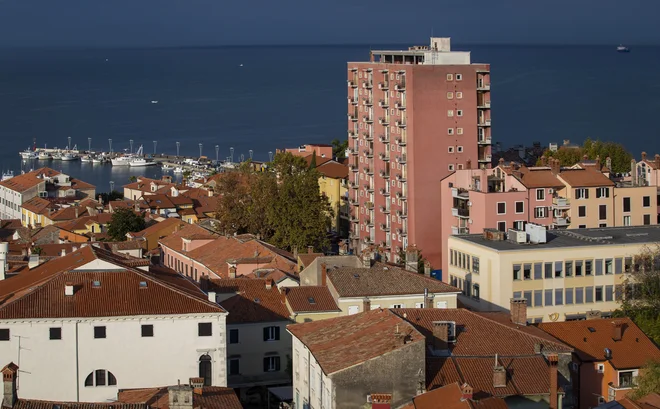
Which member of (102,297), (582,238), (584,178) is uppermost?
(584,178)

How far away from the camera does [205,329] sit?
28.5 meters

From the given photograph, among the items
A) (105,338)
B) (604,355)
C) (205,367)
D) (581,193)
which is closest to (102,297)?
(105,338)

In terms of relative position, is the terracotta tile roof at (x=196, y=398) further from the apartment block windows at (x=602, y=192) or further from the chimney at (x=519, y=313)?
the apartment block windows at (x=602, y=192)

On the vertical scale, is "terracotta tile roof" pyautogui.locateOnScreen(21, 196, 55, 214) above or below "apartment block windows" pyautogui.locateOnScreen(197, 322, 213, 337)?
above

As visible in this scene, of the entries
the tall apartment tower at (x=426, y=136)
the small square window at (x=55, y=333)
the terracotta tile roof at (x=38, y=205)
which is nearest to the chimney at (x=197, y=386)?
the small square window at (x=55, y=333)

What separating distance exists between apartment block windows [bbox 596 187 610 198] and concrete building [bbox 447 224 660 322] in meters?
9.72

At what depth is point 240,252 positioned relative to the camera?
45938 millimetres

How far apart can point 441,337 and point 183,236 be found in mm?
28224

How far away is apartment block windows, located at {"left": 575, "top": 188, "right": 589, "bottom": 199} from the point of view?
48.4 metres

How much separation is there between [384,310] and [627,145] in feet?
350

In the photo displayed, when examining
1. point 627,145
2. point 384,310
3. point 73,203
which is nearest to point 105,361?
point 384,310

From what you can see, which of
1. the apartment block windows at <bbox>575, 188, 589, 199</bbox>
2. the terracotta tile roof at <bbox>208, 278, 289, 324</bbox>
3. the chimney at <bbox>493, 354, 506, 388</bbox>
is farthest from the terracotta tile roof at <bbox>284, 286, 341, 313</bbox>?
the apartment block windows at <bbox>575, 188, 589, 199</bbox>

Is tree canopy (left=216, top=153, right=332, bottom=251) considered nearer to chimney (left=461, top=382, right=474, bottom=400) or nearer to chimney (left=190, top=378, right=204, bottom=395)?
chimney (left=190, top=378, right=204, bottom=395)

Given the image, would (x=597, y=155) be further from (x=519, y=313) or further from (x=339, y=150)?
(x=519, y=313)
